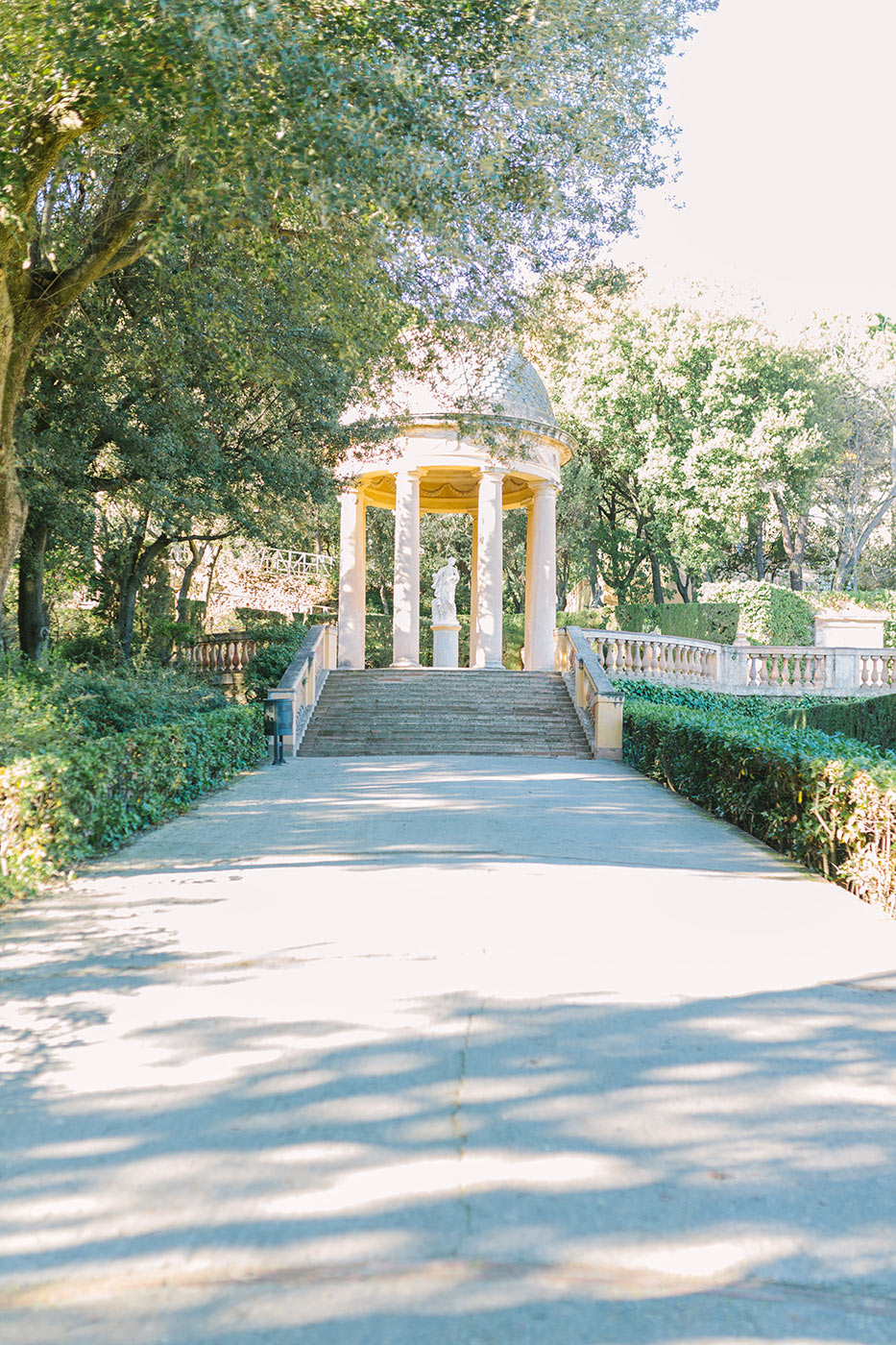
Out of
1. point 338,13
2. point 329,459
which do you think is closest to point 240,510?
point 329,459

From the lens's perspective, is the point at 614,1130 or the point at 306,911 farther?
the point at 306,911

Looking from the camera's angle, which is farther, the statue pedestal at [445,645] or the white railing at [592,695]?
the statue pedestal at [445,645]

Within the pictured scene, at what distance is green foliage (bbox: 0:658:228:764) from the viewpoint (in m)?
8.87

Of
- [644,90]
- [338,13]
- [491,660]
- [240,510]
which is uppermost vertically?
[644,90]

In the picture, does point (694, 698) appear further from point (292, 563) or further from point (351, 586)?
point (292, 563)

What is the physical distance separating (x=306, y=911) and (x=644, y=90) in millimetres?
9953

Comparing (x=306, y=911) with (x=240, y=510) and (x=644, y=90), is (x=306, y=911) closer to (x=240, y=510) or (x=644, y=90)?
(x=644, y=90)

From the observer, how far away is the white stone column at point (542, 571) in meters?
26.8

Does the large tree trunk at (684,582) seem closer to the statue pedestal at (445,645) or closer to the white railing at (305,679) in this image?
the statue pedestal at (445,645)

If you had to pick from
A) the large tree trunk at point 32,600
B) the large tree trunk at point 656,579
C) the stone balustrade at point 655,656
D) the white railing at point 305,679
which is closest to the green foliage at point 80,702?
the white railing at point 305,679

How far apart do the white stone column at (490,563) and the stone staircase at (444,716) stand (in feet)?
8.48

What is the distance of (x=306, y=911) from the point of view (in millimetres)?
6383

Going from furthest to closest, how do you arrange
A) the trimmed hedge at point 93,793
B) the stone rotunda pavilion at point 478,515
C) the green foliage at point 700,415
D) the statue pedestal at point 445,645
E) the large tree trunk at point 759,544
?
the large tree trunk at point 759,544 → the green foliage at point 700,415 → the statue pedestal at point 445,645 → the stone rotunda pavilion at point 478,515 → the trimmed hedge at point 93,793

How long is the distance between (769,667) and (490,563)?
7.43 meters
